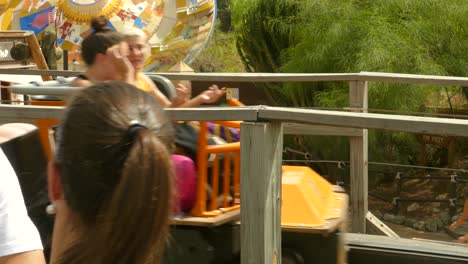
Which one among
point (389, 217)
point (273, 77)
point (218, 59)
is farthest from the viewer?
point (218, 59)

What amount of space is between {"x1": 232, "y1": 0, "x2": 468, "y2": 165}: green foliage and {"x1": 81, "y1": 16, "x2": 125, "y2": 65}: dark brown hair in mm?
6394

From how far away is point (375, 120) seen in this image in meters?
2.86

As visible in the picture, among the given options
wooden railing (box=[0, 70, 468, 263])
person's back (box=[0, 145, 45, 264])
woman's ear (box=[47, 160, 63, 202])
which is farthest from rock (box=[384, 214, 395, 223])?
woman's ear (box=[47, 160, 63, 202])

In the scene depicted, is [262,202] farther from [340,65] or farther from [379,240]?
[340,65]

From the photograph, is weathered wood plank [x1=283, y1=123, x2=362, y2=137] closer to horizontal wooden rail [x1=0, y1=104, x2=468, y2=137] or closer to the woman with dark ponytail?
the woman with dark ponytail

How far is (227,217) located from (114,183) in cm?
196

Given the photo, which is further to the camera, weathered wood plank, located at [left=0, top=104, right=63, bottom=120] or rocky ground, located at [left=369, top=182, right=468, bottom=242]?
rocky ground, located at [left=369, top=182, right=468, bottom=242]

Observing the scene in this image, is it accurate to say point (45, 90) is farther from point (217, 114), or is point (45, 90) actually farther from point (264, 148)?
point (264, 148)

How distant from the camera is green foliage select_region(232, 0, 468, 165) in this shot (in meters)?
10.6

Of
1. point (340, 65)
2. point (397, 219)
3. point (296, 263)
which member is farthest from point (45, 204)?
point (340, 65)

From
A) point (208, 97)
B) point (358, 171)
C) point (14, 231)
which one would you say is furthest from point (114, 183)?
point (358, 171)

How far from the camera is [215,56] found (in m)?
26.0

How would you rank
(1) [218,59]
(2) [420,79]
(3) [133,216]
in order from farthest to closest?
(1) [218,59]
(2) [420,79]
(3) [133,216]

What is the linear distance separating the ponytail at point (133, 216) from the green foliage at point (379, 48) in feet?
29.1
